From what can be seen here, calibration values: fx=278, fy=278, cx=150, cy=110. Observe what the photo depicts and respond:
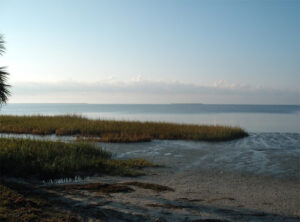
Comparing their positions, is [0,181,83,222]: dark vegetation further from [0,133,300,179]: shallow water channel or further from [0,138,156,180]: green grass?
[0,133,300,179]: shallow water channel

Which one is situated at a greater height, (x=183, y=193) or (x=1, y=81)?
(x=1, y=81)

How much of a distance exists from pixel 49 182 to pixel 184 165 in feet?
20.5

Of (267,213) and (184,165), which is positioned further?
(184,165)

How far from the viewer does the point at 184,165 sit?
505 inches

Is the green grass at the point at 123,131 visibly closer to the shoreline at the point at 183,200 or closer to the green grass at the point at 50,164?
the green grass at the point at 50,164

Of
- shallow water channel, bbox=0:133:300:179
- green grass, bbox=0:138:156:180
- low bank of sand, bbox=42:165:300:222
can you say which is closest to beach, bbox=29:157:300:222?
low bank of sand, bbox=42:165:300:222

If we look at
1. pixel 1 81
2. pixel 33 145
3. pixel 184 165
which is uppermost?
pixel 1 81

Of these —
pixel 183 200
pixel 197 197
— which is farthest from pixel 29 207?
pixel 197 197

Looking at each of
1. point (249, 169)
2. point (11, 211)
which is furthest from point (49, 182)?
point (249, 169)

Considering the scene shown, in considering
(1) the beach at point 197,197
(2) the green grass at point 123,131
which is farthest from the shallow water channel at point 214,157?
(2) the green grass at point 123,131

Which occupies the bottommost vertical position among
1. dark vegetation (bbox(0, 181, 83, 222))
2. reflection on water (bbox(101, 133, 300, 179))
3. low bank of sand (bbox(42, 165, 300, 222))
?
reflection on water (bbox(101, 133, 300, 179))

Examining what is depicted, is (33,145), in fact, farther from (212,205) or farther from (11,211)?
(212,205)

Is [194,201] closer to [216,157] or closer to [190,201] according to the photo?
[190,201]

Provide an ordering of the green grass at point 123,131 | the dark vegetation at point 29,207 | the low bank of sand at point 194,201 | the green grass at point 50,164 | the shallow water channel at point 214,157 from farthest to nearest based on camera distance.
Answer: the green grass at point 123,131 → the shallow water channel at point 214,157 → the green grass at point 50,164 → the low bank of sand at point 194,201 → the dark vegetation at point 29,207
